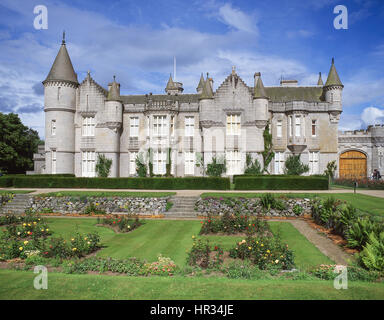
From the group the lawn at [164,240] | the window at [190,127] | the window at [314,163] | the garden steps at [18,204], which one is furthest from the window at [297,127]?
the garden steps at [18,204]

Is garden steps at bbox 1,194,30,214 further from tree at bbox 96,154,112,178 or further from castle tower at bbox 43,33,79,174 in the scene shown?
castle tower at bbox 43,33,79,174

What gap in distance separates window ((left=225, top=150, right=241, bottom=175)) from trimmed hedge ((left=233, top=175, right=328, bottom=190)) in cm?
842

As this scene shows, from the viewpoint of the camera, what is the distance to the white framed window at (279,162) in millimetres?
33906

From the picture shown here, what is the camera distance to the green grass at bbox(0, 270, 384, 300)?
646cm

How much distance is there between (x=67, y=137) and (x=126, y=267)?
29415 millimetres

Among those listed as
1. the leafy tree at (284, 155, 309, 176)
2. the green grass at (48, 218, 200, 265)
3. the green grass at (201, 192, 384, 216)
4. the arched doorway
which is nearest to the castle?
the leafy tree at (284, 155, 309, 176)

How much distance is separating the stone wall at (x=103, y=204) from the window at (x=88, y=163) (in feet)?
46.4

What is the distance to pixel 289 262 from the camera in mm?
8836

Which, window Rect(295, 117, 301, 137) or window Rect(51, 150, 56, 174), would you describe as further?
window Rect(51, 150, 56, 174)

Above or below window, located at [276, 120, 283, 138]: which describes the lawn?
below

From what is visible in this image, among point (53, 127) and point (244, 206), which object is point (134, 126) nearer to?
point (53, 127)

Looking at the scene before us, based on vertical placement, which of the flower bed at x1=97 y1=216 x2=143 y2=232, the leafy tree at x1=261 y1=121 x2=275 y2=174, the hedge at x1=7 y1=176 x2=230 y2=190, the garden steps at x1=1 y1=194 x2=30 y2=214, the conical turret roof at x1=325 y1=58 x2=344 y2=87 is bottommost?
the flower bed at x1=97 y1=216 x2=143 y2=232

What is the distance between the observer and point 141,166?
110 feet

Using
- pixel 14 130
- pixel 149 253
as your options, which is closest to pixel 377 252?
pixel 149 253
